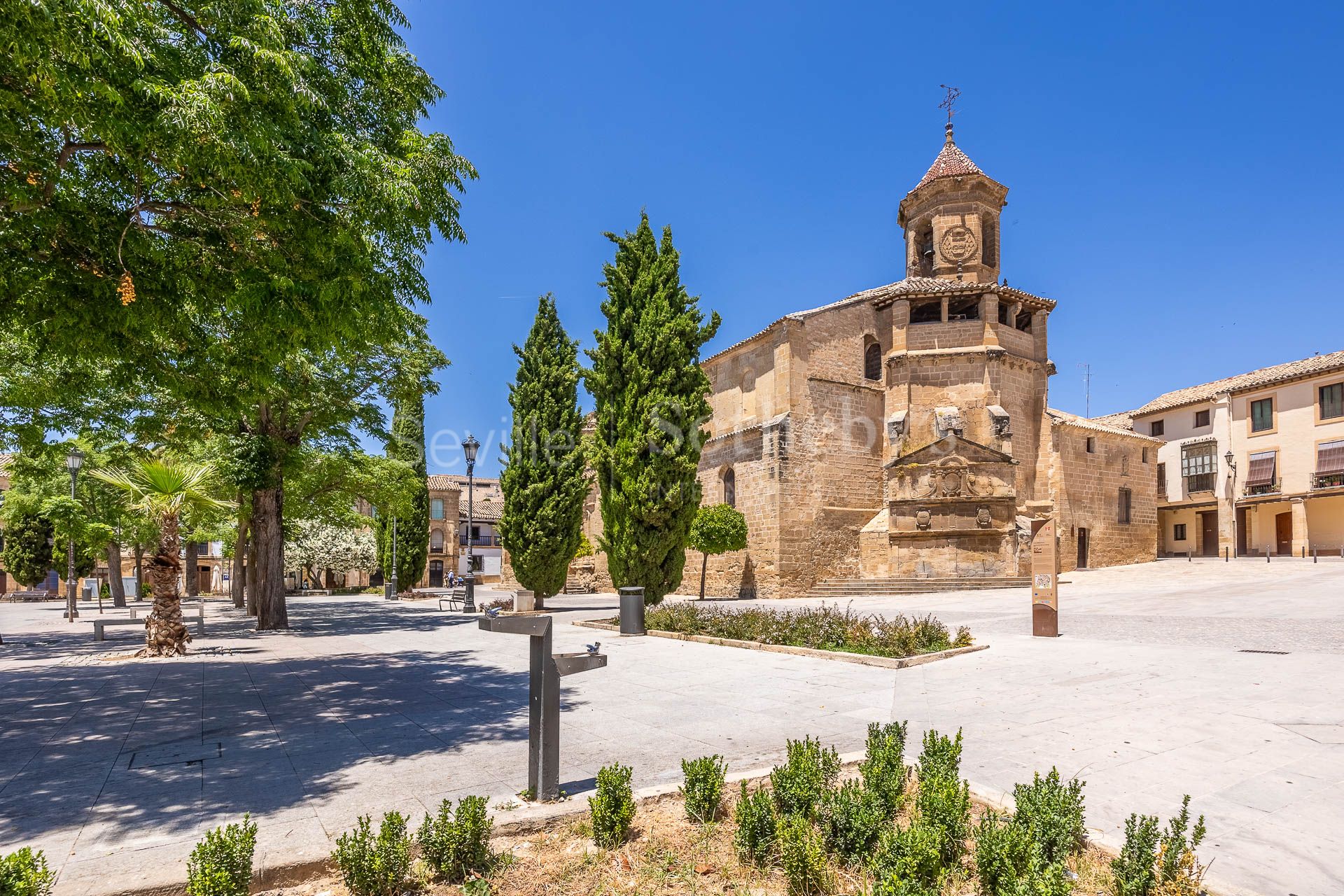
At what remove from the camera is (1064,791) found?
3584 millimetres

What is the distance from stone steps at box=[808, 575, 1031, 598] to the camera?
2494cm

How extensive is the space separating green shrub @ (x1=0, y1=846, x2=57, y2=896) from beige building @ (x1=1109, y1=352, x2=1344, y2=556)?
44334mm

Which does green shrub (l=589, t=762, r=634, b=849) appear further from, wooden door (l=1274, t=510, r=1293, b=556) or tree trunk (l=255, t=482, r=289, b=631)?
wooden door (l=1274, t=510, r=1293, b=556)

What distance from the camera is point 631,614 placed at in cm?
1387

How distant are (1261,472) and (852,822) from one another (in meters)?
43.6

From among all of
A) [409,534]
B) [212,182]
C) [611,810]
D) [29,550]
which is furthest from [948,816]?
[29,550]

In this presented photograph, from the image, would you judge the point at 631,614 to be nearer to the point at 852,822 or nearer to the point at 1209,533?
the point at 852,822

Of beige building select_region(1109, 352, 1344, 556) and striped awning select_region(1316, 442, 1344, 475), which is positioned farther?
beige building select_region(1109, 352, 1344, 556)

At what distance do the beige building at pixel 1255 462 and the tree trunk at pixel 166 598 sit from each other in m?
43.6

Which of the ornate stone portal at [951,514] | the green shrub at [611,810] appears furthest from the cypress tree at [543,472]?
the green shrub at [611,810]

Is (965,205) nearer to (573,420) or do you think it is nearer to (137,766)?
(573,420)

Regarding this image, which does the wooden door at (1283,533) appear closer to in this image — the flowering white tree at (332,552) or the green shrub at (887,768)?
the green shrub at (887,768)

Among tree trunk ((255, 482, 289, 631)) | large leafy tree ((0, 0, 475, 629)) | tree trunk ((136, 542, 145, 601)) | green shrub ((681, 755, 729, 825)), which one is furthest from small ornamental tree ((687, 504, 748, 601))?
tree trunk ((136, 542, 145, 601))

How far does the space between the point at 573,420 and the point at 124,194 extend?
52.5ft
